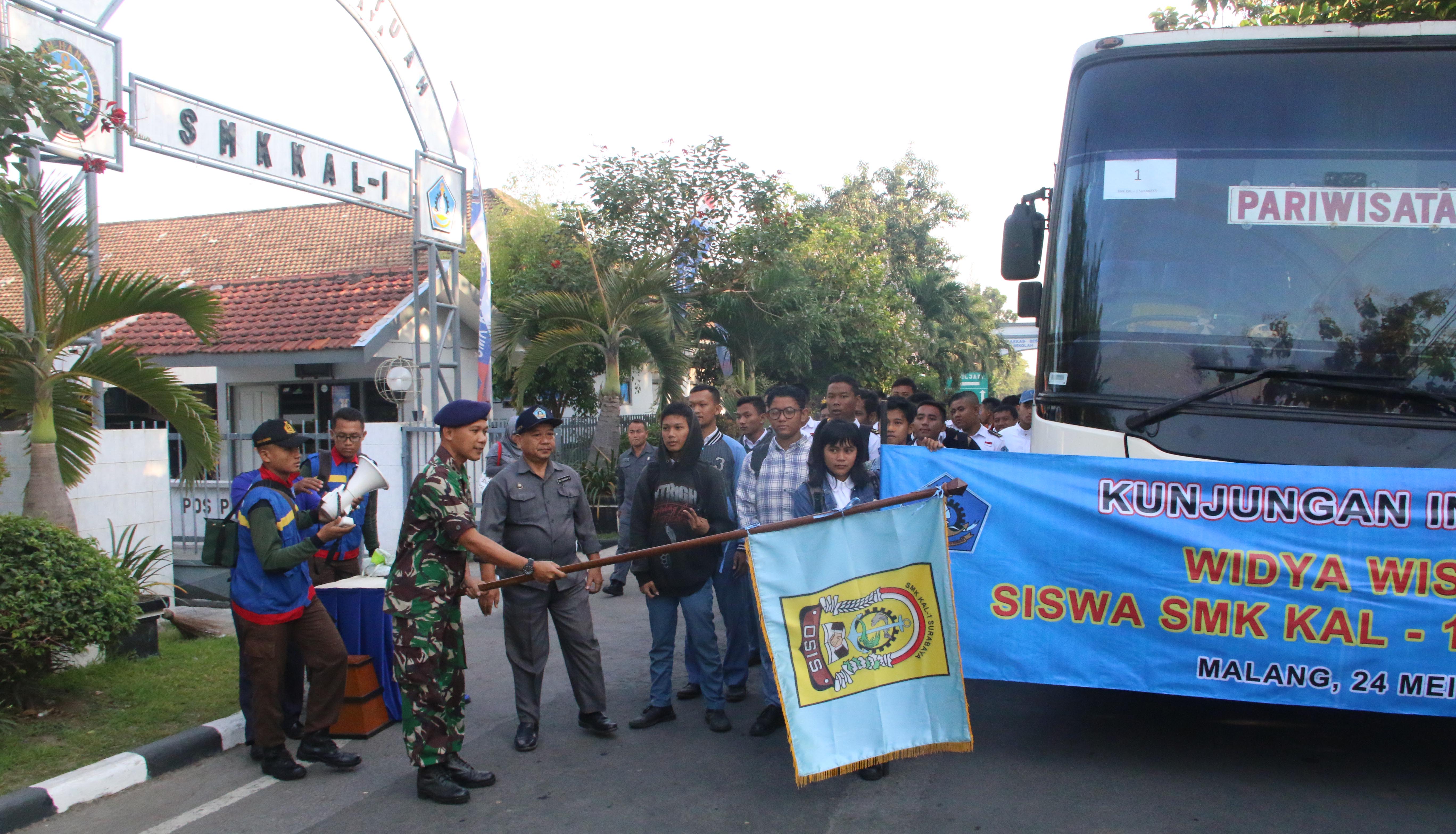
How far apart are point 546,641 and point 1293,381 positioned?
3823 mm

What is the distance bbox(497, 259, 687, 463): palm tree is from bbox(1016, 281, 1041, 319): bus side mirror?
346 inches

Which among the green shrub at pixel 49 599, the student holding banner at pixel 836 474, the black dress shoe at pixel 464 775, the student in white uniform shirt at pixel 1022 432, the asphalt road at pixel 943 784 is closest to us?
the asphalt road at pixel 943 784

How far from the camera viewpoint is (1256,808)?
14.1ft

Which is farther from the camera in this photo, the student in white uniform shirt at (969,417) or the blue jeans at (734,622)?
the student in white uniform shirt at (969,417)

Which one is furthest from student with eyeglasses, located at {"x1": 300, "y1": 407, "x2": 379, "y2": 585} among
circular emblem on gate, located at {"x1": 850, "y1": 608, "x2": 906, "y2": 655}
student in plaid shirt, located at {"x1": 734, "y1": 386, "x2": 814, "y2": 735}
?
circular emblem on gate, located at {"x1": 850, "y1": 608, "x2": 906, "y2": 655}

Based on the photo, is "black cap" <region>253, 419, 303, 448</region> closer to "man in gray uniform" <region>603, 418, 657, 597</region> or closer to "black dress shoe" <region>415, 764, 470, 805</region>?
"black dress shoe" <region>415, 764, 470, 805</region>

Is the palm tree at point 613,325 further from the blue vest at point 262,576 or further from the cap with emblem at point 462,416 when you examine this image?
the cap with emblem at point 462,416

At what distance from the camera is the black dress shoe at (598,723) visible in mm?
5539

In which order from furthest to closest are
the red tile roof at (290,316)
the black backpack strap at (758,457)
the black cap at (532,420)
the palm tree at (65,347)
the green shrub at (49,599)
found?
the red tile roof at (290,316) < the palm tree at (65,347) < the black backpack strap at (758,457) < the black cap at (532,420) < the green shrub at (49,599)

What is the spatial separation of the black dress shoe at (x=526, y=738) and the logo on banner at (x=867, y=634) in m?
1.71

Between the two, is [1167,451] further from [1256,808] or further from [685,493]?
[685,493]

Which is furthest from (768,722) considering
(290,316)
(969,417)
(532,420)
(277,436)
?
(290,316)

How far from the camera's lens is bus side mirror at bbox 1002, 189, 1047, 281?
5.50 m

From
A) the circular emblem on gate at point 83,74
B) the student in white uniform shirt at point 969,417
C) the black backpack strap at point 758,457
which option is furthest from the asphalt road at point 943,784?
the circular emblem on gate at point 83,74
